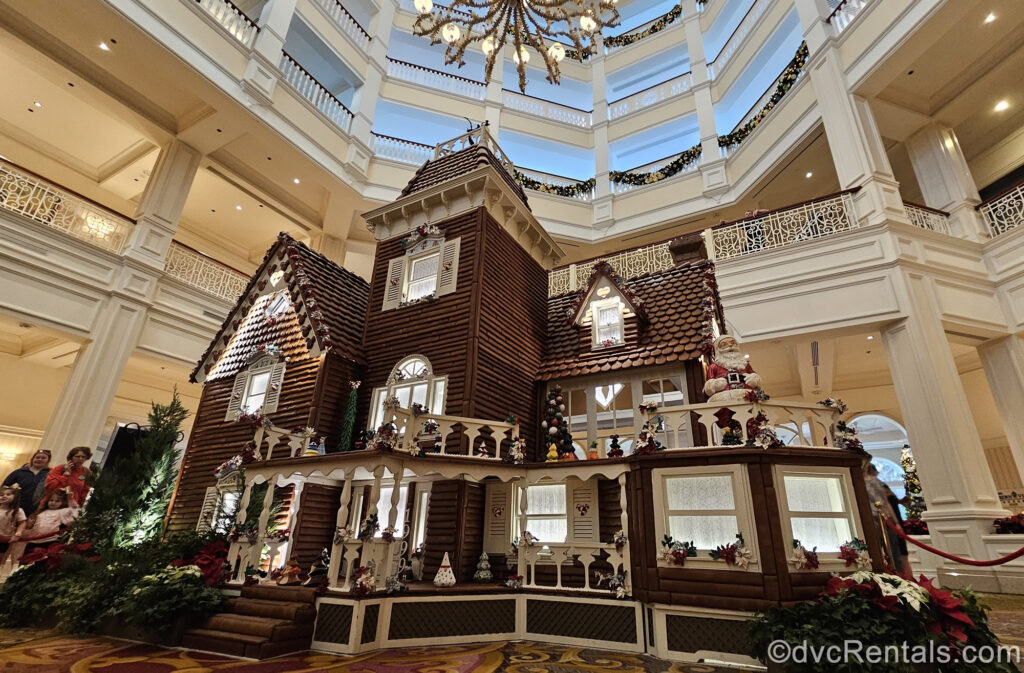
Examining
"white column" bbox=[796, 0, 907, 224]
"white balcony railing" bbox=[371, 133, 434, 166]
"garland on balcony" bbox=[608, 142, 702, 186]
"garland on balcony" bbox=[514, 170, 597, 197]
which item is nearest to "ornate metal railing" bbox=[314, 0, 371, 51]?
"white balcony railing" bbox=[371, 133, 434, 166]

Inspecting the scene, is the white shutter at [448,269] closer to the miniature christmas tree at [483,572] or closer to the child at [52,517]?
the miniature christmas tree at [483,572]

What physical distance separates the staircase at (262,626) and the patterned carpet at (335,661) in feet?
0.59

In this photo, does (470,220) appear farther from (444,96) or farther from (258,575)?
(444,96)

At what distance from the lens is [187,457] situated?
12.8 meters

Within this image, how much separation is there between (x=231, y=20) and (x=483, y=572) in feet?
60.1

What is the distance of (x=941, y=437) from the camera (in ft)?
37.6

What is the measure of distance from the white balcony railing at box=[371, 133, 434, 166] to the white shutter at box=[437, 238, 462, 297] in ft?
35.5

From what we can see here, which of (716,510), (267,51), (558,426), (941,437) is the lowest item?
(716,510)

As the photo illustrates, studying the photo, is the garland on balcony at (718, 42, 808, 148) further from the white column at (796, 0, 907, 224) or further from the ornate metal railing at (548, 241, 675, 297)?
the ornate metal railing at (548, 241, 675, 297)

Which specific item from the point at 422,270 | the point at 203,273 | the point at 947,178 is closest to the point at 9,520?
the point at 422,270

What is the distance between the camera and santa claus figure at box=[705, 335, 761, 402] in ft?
25.0

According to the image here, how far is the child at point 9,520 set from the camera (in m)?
8.78

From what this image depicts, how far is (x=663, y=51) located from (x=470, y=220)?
776 inches

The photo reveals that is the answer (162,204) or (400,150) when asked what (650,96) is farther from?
(162,204)
